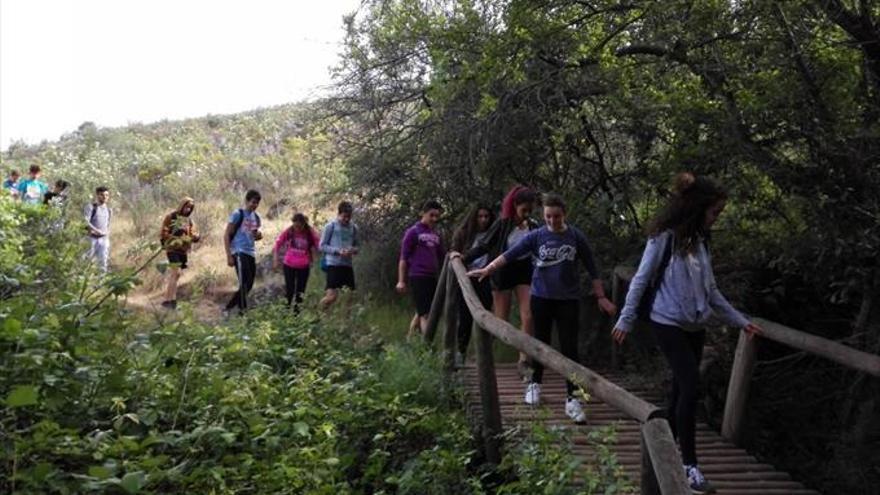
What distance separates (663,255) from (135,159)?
2559cm

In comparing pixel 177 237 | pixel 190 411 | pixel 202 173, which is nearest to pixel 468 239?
pixel 177 237

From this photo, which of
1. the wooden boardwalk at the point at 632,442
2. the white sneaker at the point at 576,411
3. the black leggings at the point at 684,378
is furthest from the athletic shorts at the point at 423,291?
the black leggings at the point at 684,378

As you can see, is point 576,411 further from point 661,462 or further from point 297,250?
point 297,250

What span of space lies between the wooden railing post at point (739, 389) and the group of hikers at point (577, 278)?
12.9 inches

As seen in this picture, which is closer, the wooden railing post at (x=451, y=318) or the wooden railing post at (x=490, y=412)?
the wooden railing post at (x=490, y=412)

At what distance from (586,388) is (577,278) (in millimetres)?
2537

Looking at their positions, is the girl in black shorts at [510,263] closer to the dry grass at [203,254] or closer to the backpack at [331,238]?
the backpack at [331,238]

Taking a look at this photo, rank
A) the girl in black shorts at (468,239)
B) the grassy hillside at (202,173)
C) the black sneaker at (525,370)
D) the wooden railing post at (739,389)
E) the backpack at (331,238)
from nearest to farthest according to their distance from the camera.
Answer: the wooden railing post at (739,389) < the black sneaker at (525,370) < the girl in black shorts at (468,239) < the backpack at (331,238) < the grassy hillside at (202,173)

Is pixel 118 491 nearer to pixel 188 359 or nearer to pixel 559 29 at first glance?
pixel 188 359

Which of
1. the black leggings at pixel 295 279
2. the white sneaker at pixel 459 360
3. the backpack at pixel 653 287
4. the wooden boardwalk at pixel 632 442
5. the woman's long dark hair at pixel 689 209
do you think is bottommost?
the wooden boardwalk at pixel 632 442

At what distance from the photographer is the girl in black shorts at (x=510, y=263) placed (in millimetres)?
7473

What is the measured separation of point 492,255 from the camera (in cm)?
776

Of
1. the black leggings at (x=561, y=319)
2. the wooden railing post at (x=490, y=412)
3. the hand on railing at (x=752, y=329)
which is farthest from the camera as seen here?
the black leggings at (x=561, y=319)

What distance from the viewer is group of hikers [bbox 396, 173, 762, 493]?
16.6ft
